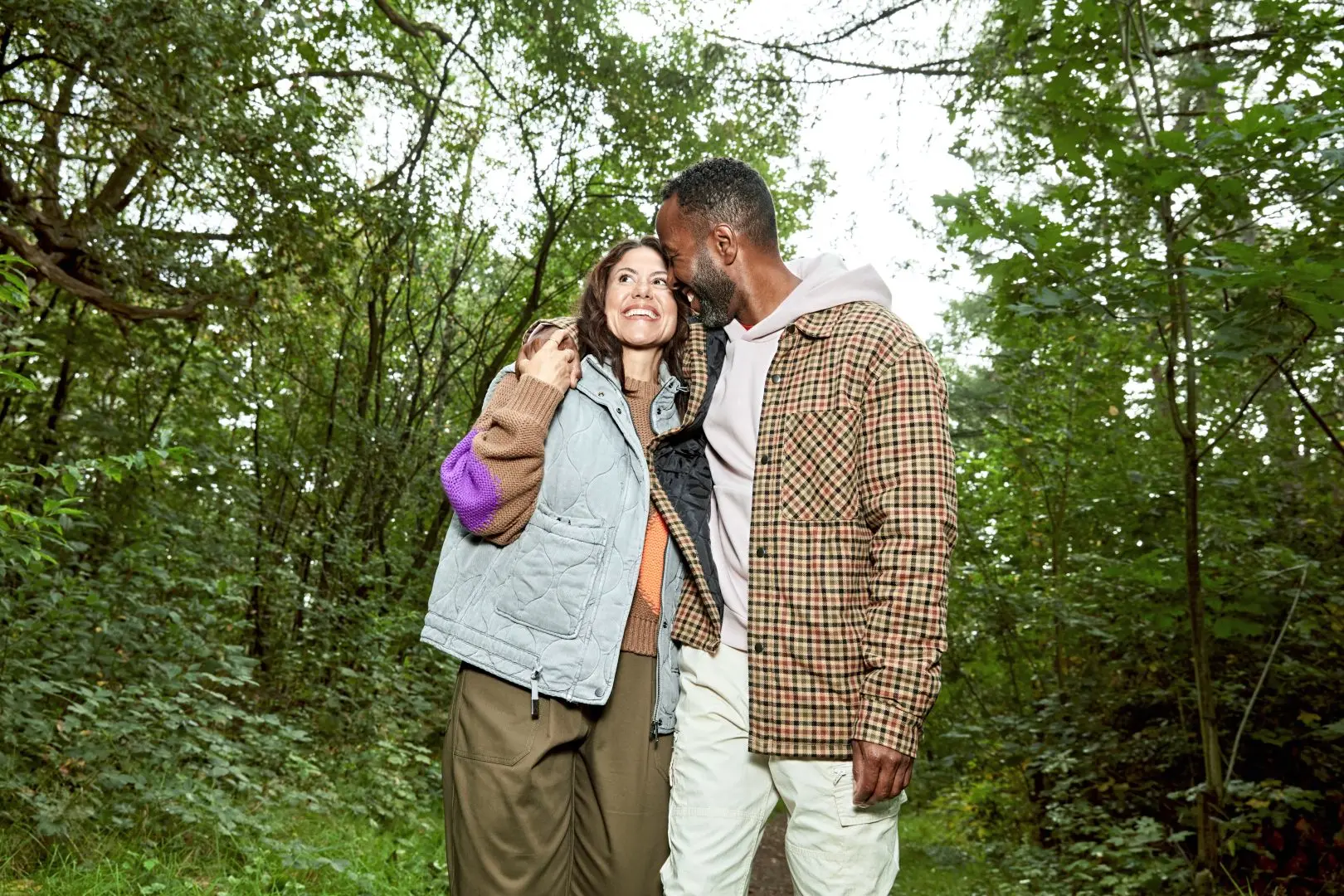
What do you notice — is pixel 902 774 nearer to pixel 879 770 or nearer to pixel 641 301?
pixel 879 770

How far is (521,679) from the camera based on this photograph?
2270 millimetres

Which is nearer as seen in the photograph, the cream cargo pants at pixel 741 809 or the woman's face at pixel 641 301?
the cream cargo pants at pixel 741 809

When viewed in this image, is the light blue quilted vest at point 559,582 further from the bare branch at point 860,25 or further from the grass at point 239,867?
the bare branch at point 860,25

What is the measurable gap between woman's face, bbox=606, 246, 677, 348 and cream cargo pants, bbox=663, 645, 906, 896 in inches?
33.0

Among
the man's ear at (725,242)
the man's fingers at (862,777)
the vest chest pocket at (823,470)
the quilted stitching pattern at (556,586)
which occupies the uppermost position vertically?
the man's ear at (725,242)

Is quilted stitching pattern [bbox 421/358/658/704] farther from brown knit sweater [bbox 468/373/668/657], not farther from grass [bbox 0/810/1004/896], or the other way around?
grass [bbox 0/810/1004/896]

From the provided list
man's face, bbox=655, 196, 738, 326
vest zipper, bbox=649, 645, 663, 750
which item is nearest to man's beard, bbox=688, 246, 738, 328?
man's face, bbox=655, 196, 738, 326

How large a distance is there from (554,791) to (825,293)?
1310mm

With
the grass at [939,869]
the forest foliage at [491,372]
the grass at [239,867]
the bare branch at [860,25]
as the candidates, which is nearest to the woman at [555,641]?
the forest foliage at [491,372]

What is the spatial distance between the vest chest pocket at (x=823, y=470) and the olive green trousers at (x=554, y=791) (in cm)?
61

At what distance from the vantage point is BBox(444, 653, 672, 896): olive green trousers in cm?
226

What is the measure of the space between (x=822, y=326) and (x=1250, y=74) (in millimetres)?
2598

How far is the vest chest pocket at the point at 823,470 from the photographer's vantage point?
2.14 meters

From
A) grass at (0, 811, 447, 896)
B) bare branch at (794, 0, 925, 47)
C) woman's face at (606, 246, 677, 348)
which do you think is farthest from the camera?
bare branch at (794, 0, 925, 47)
